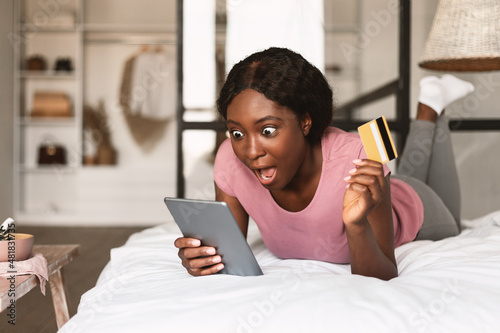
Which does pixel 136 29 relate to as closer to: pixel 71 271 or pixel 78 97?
pixel 78 97

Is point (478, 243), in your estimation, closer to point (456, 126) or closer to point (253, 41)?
point (456, 126)

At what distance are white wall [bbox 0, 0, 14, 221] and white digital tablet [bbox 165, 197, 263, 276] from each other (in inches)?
147

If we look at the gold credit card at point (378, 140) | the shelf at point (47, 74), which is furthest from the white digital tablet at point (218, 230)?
the shelf at point (47, 74)

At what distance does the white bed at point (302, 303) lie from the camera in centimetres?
79

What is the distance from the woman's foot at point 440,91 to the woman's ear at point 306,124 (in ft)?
3.24

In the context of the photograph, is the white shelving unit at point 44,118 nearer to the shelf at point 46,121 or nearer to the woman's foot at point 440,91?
the shelf at point 46,121

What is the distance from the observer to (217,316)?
0.81 meters

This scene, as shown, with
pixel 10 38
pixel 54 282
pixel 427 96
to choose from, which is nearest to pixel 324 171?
pixel 54 282

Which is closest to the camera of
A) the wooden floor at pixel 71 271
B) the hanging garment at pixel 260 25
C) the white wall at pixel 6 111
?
the wooden floor at pixel 71 271

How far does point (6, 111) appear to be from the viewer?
4.38 m

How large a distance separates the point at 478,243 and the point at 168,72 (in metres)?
3.75

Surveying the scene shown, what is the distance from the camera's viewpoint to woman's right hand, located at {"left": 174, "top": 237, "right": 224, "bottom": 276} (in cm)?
105

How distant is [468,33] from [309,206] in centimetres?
127

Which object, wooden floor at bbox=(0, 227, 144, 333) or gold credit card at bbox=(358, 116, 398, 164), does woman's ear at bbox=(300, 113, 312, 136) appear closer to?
gold credit card at bbox=(358, 116, 398, 164)
